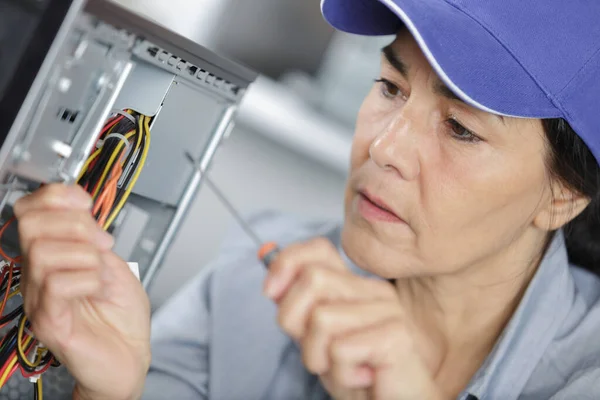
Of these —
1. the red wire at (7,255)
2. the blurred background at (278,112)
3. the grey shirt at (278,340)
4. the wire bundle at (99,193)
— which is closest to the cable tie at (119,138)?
the wire bundle at (99,193)

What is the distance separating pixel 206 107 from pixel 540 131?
16.8 inches

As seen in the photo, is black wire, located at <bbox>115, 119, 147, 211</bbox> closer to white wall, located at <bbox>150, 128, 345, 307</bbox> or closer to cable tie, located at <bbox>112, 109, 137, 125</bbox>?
cable tie, located at <bbox>112, 109, 137, 125</bbox>

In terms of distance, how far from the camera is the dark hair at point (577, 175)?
3.00 feet

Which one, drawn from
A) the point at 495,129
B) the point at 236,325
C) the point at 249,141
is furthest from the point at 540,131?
the point at 249,141

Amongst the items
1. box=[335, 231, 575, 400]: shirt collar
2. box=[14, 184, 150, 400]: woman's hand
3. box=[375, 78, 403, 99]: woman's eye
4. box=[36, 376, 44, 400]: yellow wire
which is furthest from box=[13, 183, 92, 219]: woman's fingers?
box=[335, 231, 575, 400]: shirt collar

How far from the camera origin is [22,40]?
0.57 meters

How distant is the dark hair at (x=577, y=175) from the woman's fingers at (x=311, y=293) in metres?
0.38

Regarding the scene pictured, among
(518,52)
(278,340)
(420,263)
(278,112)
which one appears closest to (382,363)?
(420,263)

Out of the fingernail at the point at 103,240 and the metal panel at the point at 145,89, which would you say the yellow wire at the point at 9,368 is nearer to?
the fingernail at the point at 103,240

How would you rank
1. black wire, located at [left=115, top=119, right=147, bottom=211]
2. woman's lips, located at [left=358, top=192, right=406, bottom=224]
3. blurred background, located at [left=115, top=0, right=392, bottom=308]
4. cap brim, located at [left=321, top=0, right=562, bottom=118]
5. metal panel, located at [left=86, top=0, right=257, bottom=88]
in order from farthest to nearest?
1. blurred background, located at [left=115, top=0, right=392, bottom=308]
2. woman's lips, located at [left=358, top=192, right=406, bottom=224]
3. cap brim, located at [left=321, top=0, right=562, bottom=118]
4. black wire, located at [left=115, top=119, right=147, bottom=211]
5. metal panel, located at [left=86, top=0, right=257, bottom=88]

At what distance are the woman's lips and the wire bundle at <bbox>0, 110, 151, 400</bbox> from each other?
0.34 m

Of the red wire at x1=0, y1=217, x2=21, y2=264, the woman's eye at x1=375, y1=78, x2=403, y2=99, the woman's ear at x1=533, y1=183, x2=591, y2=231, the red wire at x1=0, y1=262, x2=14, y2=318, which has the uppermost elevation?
the woman's eye at x1=375, y1=78, x2=403, y2=99

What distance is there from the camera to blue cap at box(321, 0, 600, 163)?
0.83 meters

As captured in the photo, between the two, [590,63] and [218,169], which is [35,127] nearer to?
[590,63]
